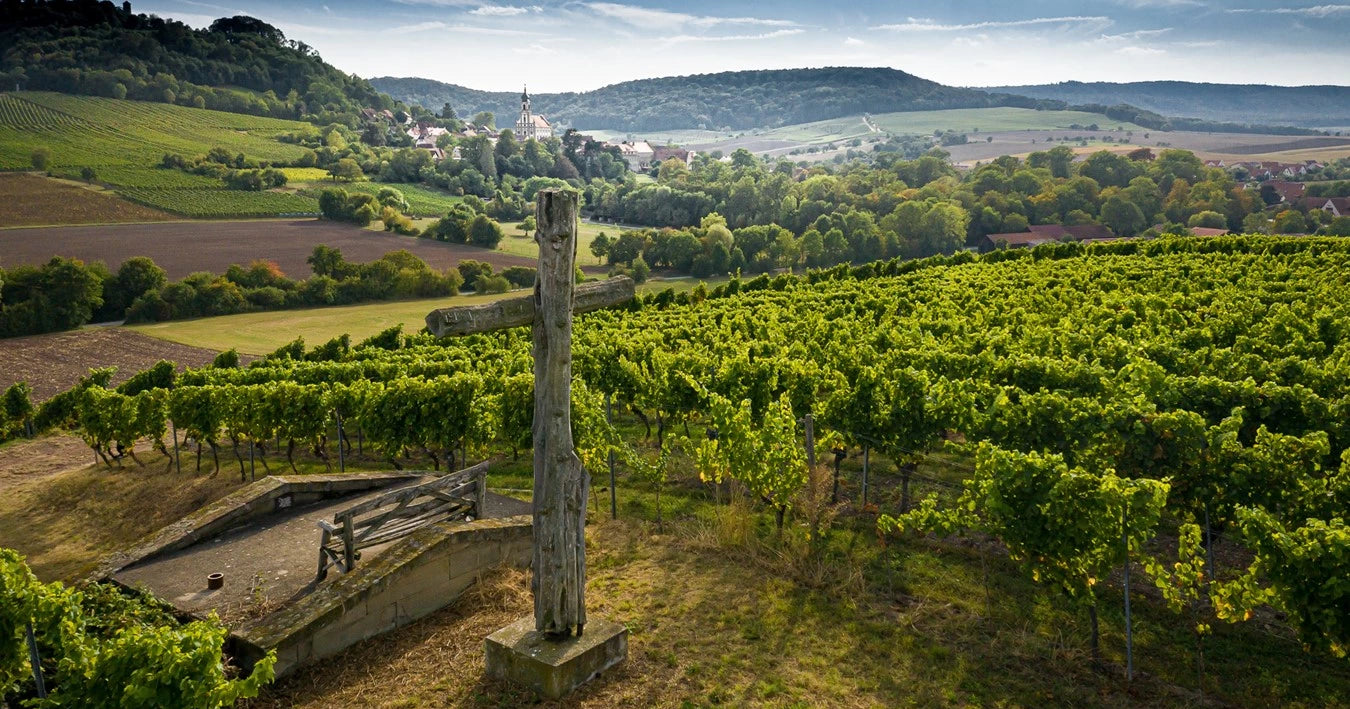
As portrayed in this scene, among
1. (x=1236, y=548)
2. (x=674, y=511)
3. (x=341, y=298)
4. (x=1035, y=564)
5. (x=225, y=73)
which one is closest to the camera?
(x=1035, y=564)

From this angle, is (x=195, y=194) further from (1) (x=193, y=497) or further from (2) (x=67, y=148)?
(1) (x=193, y=497)

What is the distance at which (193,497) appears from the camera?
65.1ft

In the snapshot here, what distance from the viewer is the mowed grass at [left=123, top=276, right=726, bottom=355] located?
57031 mm

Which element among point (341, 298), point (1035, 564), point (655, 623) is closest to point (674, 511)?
point (655, 623)

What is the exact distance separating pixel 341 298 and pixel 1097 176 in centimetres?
11204

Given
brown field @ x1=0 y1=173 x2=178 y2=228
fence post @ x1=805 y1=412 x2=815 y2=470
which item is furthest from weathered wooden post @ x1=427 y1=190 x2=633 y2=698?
brown field @ x1=0 y1=173 x2=178 y2=228

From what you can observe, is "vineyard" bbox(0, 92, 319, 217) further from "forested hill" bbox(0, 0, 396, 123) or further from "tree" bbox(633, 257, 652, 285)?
"tree" bbox(633, 257, 652, 285)

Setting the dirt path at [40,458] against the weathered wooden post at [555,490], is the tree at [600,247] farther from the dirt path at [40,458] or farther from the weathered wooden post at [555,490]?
the weathered wooden post at [555,490]

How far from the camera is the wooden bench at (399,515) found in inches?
467

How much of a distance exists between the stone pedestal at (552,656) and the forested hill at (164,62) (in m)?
142

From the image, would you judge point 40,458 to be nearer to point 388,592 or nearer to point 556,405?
point 388,592

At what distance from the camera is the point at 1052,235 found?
337 feet

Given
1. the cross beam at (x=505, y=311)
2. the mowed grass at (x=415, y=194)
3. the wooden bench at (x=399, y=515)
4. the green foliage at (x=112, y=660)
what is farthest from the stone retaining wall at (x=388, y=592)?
the mowed grass at (x=415, y=194)

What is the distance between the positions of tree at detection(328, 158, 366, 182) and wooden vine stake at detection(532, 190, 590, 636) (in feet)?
386
